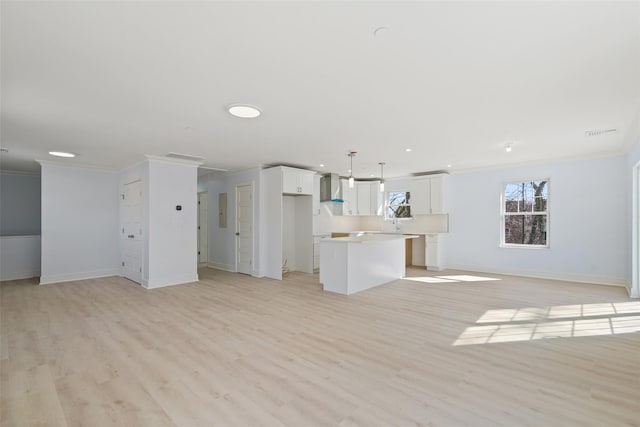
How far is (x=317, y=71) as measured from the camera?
2.47 meters

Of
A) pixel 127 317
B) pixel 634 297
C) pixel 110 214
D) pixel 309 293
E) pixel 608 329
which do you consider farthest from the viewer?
pixel 110 214

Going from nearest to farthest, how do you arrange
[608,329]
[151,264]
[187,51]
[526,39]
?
[526,39], [187,51], [608,329], [151,264]

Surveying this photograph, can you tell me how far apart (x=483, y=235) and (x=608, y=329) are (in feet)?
12.8

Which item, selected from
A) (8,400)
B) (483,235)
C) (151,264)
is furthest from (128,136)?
(483,235)

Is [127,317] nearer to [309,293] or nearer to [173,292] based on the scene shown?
[173,292]

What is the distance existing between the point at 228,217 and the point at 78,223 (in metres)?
3.15

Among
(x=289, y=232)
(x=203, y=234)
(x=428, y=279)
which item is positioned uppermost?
(x=289, y=232)

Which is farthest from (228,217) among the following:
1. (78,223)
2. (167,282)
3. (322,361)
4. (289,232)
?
(322,361)

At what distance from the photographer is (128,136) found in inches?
171

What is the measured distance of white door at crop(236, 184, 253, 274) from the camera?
6895 millimetres

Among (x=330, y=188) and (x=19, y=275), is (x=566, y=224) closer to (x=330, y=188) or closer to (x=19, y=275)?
(x=330, y=188)

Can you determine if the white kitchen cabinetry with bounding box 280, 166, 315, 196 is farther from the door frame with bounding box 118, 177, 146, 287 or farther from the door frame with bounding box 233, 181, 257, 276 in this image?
the door frame with bounding box 118, 177, 146, 287

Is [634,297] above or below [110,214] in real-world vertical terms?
below

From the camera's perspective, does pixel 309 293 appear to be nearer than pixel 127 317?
No
